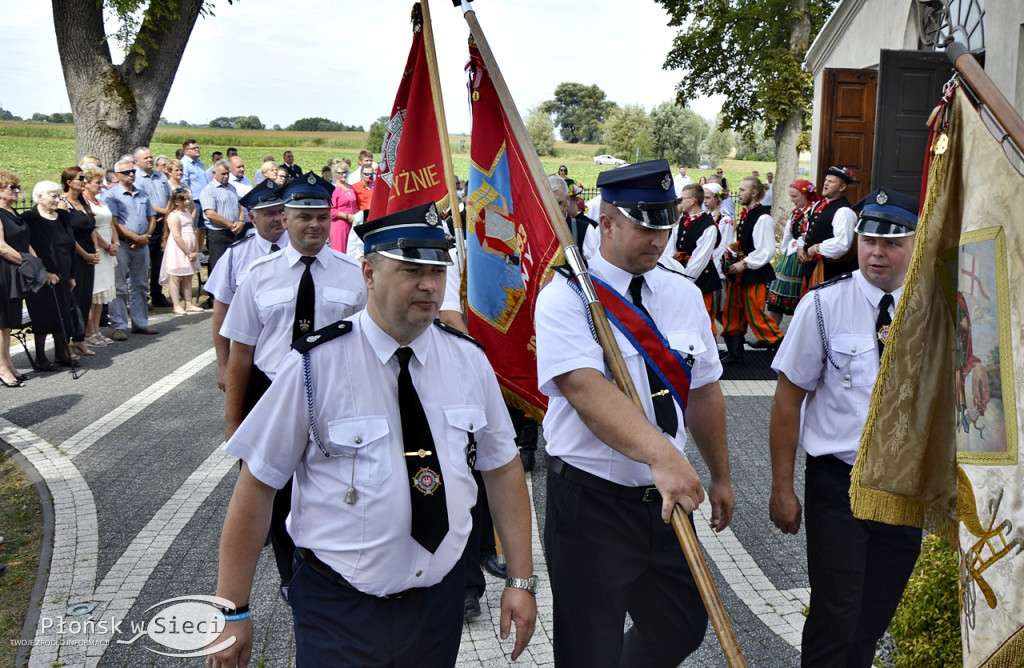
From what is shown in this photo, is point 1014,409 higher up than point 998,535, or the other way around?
point 1014,409

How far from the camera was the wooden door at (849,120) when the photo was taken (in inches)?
541

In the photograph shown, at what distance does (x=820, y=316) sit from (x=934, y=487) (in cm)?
115

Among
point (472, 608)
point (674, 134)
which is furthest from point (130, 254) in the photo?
point (674, 134)

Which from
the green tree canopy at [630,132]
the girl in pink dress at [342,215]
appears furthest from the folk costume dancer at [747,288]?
the green tree canopy at [630,132]

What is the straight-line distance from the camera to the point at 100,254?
12.3 meters

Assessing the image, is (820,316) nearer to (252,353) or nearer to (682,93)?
(252,353)

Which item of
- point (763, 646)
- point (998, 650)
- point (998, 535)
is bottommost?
point (763, 646)

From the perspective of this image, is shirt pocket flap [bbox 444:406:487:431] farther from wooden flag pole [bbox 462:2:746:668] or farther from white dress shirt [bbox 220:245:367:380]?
white dress shirt [bbox 220:245:367:380]

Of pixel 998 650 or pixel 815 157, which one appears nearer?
pixel 998 650

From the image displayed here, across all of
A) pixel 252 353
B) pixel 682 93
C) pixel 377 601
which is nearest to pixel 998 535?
pixel 377 601

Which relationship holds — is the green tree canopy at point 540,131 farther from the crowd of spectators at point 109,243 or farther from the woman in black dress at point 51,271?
the woman in black dress at point 51,271

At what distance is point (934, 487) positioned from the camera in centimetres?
298

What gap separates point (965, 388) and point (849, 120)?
12.4 metres

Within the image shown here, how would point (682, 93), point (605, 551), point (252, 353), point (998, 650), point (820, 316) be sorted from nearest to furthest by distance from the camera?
point (998, 650) → point (605, 551) → point (820, 316) → point (252, 353) → point (682, 93)
